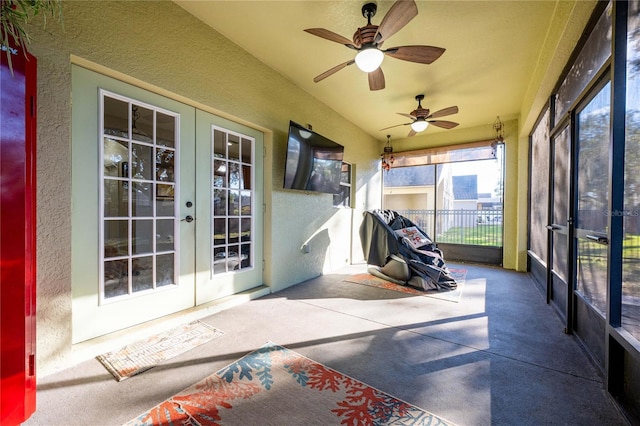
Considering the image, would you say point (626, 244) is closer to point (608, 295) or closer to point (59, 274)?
point (608, 295)

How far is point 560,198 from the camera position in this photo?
2.84 m

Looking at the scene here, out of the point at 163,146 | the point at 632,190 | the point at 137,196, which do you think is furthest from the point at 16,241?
the point at 632,190

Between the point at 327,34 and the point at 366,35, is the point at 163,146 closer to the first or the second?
the point at 327,34

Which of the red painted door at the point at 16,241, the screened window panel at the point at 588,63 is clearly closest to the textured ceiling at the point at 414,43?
the screened window panel at the point at 588,63

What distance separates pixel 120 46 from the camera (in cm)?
207

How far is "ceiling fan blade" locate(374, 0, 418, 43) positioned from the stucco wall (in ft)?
5.53

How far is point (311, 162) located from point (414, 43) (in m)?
1.91

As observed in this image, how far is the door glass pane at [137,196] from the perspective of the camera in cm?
213

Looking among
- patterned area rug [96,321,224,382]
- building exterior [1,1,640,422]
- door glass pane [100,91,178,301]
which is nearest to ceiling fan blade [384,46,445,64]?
building exterior [1,1,640,422]

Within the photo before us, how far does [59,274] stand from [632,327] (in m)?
3.56

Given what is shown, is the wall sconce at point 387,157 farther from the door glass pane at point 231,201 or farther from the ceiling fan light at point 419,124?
the door glass pane at point 231,201

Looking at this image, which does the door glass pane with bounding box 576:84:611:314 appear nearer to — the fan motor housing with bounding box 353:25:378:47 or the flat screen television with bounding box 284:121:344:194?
the fan motor housing with bounding box 353:25:378:47

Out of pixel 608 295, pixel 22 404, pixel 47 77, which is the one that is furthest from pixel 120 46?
A: pixel 608 295

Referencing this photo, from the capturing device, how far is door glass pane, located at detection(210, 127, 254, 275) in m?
2.97
